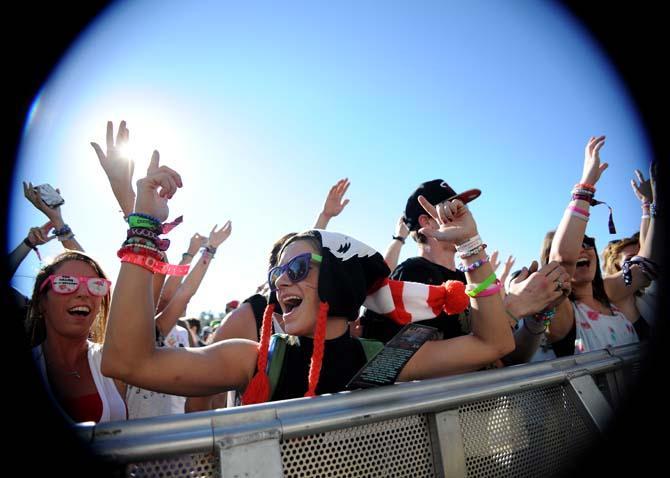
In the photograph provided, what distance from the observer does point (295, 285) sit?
1.93m

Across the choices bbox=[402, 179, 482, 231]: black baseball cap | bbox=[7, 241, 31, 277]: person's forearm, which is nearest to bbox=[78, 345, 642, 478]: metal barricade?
bbox=[402, 179, 482, 231]: black baseball cap

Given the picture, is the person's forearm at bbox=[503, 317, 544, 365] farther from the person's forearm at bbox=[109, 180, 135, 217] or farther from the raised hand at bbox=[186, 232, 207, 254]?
the raised hand at bbox=[186, 232, 207, 254]

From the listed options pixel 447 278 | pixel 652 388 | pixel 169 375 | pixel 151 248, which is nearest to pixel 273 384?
pixel 169 375

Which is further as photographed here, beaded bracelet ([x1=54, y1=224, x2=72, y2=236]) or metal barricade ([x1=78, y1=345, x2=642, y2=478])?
beaded bracelet ([x1=54, y1=224, x2=72, y2=236])

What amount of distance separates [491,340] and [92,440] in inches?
66.5

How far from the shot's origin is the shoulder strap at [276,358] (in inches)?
65.1

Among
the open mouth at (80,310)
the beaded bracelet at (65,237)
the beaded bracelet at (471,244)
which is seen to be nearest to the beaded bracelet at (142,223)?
the open mouth at (80,310)

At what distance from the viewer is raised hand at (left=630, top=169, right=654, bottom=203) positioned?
3.64 meters

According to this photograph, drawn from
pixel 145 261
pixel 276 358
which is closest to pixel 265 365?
pixel 276 358

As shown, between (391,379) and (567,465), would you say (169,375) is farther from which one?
(567,465)

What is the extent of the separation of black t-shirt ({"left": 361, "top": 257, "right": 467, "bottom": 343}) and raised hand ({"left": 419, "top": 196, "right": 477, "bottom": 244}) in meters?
0.49

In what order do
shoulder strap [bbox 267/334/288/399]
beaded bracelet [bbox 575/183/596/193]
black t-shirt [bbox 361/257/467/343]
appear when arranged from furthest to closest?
beaded bracelet [bbox 575/183/596/193]
black t-shirt [bbox 361/257/467/343]
shoulder strap [bbox 267/334/288/399]

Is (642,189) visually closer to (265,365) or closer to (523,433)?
(523,433)

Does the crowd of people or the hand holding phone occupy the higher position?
the hand holding phone
